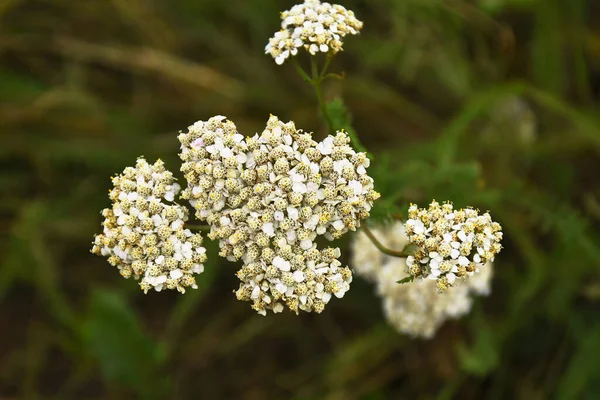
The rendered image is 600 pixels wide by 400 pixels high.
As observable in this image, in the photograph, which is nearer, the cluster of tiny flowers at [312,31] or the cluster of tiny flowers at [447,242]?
the cluster of tiny flowers at [447,242]

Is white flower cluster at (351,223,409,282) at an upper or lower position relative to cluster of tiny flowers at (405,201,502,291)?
upper

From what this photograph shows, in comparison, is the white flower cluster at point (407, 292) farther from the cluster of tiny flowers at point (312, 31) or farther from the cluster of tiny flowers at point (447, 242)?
the cluster of tiny flowers at point (312, 31)

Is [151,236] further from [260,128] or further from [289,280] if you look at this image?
[260,128]

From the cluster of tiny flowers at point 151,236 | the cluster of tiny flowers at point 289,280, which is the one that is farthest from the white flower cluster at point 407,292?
the cluster of tiny flowers at point 151,236

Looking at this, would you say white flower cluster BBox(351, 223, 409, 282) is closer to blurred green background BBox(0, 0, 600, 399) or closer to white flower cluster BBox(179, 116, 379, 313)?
blurred green background BBox(0, 0, 600, 399)

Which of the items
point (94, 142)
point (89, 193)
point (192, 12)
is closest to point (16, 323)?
point (89, 193)

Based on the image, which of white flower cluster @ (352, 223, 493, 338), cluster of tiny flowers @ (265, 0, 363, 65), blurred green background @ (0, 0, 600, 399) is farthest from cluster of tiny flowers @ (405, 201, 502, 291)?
blurred green background @ (0, 0, 600, 399)
